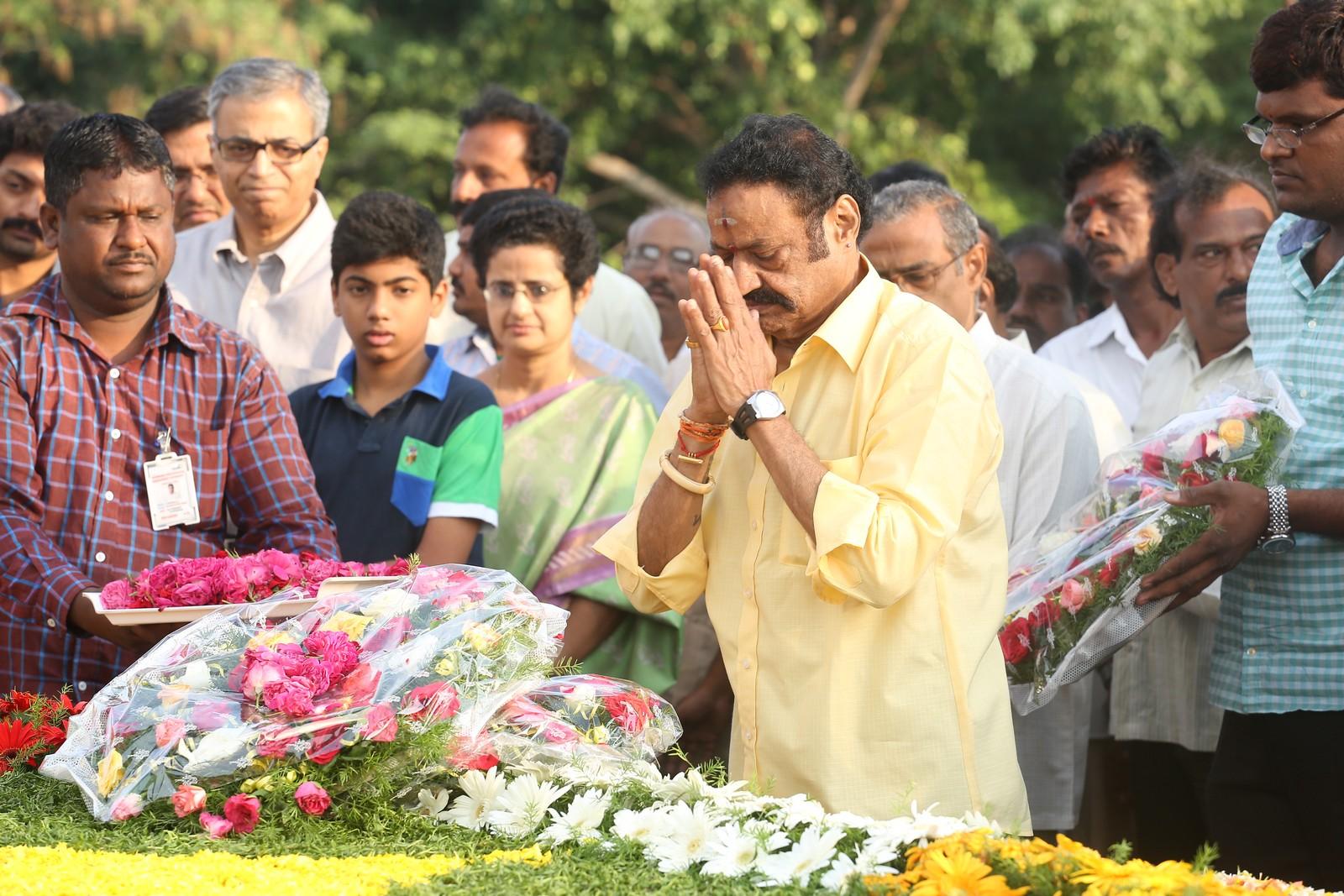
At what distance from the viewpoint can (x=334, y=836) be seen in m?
2.96

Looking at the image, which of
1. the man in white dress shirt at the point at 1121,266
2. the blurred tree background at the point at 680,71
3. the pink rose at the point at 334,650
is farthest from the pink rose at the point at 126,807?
the blurred tree background at the point at 680,71

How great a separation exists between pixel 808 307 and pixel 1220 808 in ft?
6.42

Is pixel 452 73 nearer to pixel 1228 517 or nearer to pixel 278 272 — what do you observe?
pixel 278 272

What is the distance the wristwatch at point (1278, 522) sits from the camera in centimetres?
395

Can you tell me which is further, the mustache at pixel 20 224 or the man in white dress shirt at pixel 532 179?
the man in white dress shirt at pixel 532 179

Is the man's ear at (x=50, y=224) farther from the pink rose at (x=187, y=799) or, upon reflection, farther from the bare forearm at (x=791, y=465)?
the bare forearm at (x=791, y=465)

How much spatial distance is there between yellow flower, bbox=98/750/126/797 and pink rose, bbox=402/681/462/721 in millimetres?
544

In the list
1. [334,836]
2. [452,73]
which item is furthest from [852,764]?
[452,73]

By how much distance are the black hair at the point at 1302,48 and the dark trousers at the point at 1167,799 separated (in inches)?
91.8

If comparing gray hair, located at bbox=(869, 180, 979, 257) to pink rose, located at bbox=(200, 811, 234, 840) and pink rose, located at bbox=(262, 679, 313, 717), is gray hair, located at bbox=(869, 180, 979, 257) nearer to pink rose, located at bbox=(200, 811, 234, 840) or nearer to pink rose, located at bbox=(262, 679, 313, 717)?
pink rose, located at bbox=(262, 679, 313, 717)

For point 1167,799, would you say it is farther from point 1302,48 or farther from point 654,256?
point 654,256

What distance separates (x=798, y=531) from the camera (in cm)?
329

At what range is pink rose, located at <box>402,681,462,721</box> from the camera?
3074 mm

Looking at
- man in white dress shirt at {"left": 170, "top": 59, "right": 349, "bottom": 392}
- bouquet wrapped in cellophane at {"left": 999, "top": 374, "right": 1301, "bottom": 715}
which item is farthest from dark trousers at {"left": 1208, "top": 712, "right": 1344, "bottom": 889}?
man in white dress shirt at {"left": 170, "top": 59, "right": 349, "bottom": 392}
